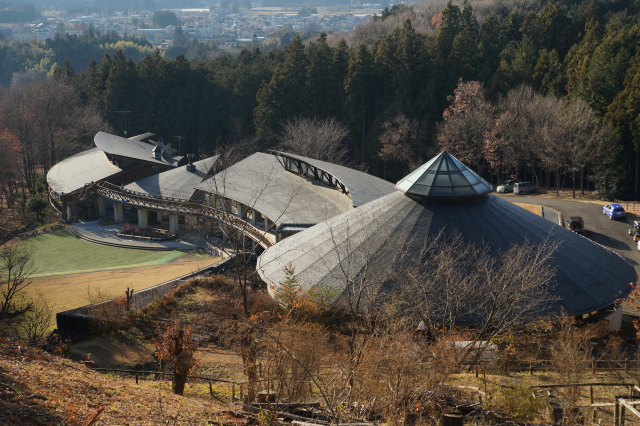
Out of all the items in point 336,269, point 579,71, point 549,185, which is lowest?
point 549,185

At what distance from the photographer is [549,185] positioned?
5762 centimetres

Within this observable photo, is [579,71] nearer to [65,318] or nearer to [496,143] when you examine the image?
[496,143]

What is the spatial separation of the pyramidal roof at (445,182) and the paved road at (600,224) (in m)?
12.3

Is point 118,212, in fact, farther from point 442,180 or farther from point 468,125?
point 442,180

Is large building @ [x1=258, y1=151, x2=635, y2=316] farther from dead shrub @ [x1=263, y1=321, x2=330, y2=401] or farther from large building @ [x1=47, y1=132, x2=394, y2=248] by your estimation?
large building @ [x1=47, y1=132, x2=394, y2=248]

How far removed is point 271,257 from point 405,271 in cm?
926

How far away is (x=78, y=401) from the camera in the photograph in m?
14.0

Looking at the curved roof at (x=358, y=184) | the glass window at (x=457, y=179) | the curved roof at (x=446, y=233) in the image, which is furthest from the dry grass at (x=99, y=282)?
the glass window at (x=457, y=179)

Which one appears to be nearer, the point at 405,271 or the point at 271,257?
the point at 405,271

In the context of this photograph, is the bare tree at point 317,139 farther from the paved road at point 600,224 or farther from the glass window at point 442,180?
the glass window at point 442,180

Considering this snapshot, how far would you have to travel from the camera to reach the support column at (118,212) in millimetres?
55394

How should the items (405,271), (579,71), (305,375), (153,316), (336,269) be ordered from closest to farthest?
(305,375)
(405,271)
(336,269)
(153,316)
(579,71)

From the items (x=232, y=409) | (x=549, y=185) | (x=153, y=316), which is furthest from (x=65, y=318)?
(x=549, y=185)

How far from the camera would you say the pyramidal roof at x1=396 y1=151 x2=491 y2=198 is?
86.8 ft
